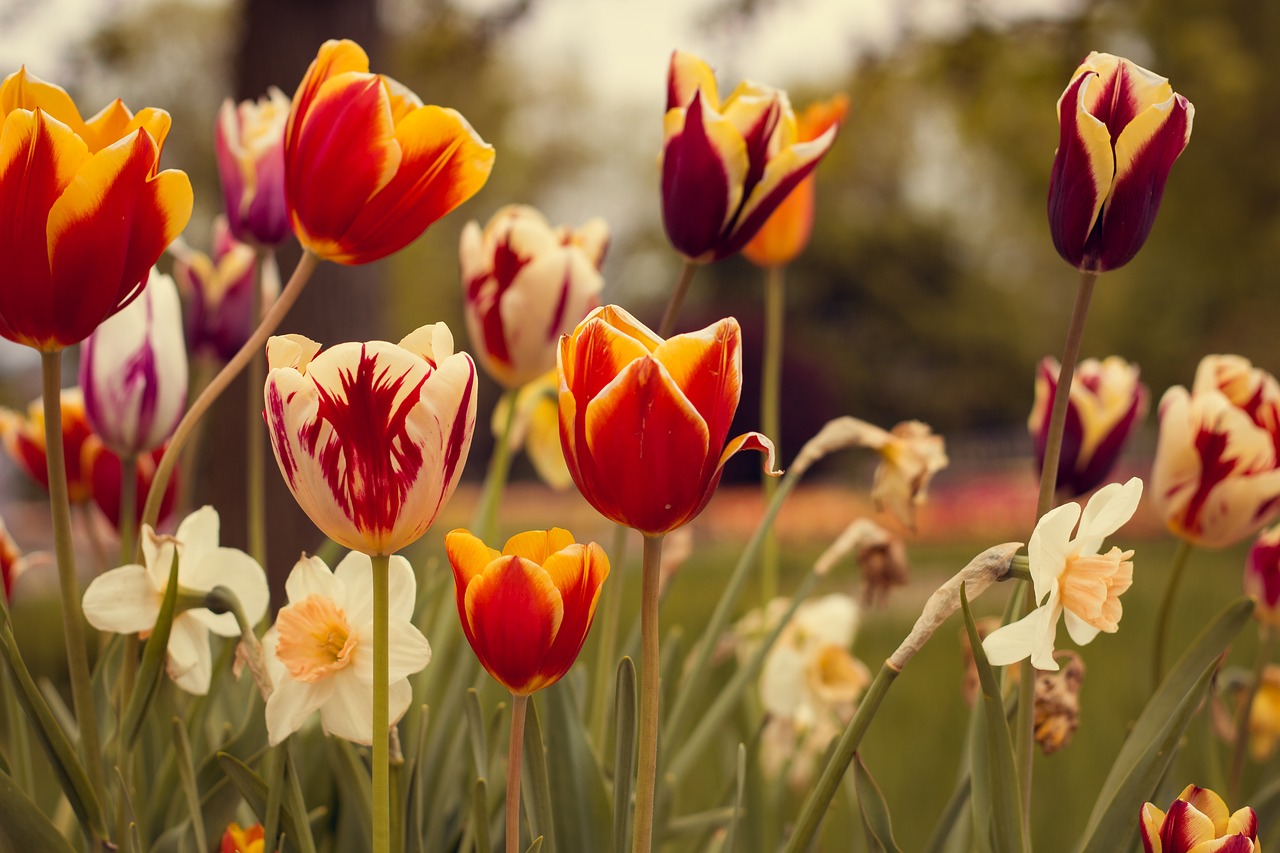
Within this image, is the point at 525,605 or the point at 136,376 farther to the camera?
the point at 136,376

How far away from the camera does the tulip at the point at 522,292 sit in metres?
1.19

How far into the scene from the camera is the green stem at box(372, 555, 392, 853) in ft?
1.94

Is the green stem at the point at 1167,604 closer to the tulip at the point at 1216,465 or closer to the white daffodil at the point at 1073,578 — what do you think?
the tulip at the point at 1216,465

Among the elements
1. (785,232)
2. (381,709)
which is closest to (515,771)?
(381,709)

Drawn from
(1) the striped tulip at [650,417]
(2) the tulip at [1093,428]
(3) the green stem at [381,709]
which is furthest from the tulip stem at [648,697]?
(2) the tulip at [1093,428]

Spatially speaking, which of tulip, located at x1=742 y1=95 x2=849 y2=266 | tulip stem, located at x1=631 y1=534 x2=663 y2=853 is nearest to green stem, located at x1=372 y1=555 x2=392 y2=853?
tulip stem, located at x1=631 y1=534 x2=663 y2=853

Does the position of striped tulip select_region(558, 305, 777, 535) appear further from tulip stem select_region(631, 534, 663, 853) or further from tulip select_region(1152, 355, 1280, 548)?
tulip select_region(1152, 355, 1280, 548)

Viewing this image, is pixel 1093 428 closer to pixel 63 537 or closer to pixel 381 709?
pixel 381 709

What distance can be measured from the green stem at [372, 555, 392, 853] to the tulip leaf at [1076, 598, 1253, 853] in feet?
1.48

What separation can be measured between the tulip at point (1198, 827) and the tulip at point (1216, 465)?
33cm

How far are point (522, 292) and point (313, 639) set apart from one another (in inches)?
21.7

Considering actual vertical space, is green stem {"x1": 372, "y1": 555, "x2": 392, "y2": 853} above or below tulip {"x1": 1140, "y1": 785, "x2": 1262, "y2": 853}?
above

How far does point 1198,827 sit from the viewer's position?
27.1 inches

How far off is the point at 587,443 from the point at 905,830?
172 cm
